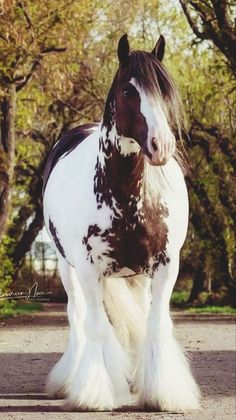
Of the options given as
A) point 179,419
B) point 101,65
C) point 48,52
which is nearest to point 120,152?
point 179,419

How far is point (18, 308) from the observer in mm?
22750

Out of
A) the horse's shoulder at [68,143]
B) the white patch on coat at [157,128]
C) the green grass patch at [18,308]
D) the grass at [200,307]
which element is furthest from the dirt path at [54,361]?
the grass at [200,307]

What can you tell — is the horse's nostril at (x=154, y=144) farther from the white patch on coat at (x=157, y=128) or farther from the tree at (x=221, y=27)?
the tree at (x=221, y=27)

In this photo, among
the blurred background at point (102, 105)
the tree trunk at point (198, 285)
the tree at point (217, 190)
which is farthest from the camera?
the tree trunk at point (198, 285)

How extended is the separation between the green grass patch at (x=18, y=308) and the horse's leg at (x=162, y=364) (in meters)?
12.5

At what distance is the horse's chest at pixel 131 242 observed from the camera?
672cm

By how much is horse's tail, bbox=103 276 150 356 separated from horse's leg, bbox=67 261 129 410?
2.12 ft

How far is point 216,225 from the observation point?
21.9 metres

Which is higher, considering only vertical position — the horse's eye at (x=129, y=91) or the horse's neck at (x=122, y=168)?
the horse's eye at (x=129, y=91)

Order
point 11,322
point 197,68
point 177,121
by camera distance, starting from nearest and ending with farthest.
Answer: point 177,121 → point 11,322 → point 197,68

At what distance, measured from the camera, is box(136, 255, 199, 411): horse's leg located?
6770mm

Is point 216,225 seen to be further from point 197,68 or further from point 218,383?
point 218,383

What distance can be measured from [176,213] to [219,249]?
15.0 metres

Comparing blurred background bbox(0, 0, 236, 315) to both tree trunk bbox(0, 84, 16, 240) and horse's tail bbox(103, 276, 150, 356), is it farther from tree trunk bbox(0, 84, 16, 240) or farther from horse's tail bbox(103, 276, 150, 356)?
horse's tail bbox(103, 276, 150, 356)
